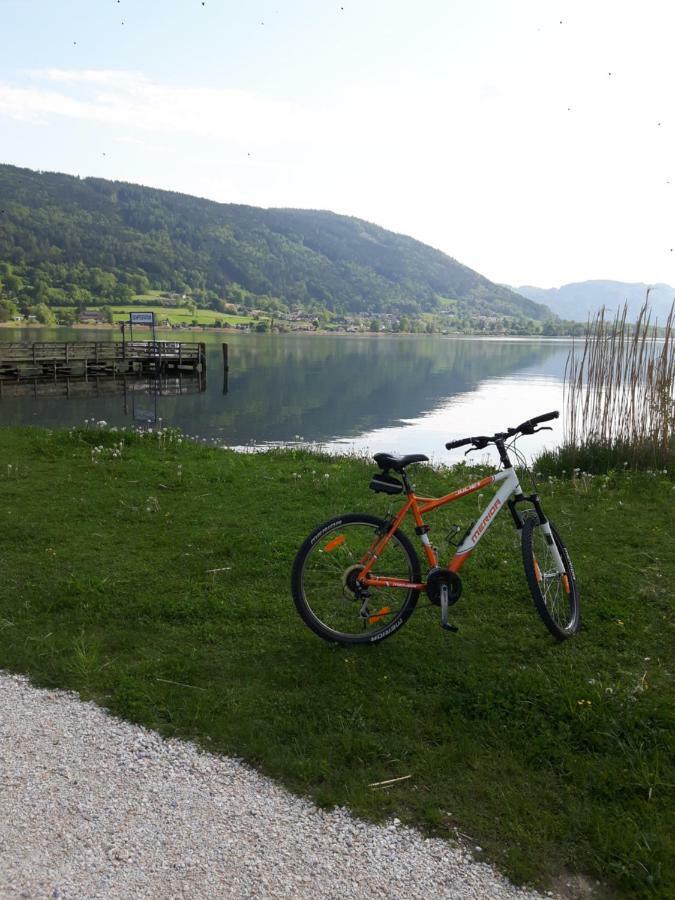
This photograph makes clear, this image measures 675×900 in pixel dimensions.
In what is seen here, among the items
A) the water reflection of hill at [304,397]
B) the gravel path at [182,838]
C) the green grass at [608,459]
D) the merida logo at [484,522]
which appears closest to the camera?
the gravel path at [182,838]

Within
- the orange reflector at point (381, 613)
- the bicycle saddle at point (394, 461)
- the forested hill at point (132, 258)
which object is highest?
the forested hill at point (132, 258)

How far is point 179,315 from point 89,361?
77338mm

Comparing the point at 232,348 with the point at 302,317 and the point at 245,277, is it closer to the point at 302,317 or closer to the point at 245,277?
the point at 302,317

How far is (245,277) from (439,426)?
154582 mm

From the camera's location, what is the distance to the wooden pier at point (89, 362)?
4225 centimetres

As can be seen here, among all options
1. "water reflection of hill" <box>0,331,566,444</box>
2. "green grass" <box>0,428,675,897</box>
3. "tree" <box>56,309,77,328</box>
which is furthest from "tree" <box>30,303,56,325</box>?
"green grass" <box>0,428,675,897</box>

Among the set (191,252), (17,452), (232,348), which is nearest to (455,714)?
(17,452)

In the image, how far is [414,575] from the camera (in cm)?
458

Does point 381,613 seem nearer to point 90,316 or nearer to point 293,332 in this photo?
point 90,316

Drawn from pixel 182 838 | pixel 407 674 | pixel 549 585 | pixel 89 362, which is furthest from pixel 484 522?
pixel 89 362

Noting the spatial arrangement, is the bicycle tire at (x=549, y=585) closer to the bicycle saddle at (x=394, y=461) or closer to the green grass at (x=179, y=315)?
the bicycle saddle at (x=394, y=461)

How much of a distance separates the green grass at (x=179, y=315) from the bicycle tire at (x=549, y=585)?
364 feet

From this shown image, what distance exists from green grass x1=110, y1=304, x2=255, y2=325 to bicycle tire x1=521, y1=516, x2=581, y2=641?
364 ft

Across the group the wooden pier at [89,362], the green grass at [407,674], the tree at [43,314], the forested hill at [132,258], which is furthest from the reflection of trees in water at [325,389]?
the forested hill at [132,258]
